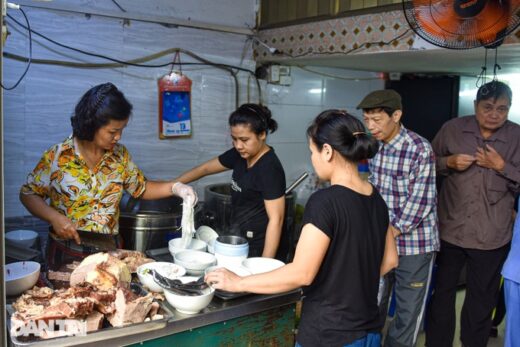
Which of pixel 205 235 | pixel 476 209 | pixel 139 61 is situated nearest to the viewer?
pixel 205 235

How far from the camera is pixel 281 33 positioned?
13.3ft

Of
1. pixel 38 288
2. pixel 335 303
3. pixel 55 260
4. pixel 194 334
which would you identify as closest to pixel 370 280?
pixel 335 303

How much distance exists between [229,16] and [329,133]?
261 cm

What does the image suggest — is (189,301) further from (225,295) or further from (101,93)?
(101,93)

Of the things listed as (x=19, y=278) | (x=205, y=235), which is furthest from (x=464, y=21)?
(x=19, y=278)

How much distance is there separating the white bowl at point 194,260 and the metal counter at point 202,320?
0.15 m

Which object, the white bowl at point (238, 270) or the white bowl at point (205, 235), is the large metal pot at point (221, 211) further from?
the white bowl at point (238, 270)

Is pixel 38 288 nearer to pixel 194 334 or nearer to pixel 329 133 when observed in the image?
pixel 194 334

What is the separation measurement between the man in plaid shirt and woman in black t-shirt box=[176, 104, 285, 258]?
697 millimetres

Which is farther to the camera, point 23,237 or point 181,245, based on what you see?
point 23,237

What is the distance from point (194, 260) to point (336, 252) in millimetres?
669

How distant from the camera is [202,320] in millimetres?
1869

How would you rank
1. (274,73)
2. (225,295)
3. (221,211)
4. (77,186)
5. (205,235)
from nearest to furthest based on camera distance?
(225,295) → (77,186) → (205,235) → (221,211) → (274,73)

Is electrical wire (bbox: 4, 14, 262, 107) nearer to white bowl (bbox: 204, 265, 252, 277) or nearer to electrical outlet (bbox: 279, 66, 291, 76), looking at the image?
electrical outlet (bbox: 279, 66, 291, 76)
